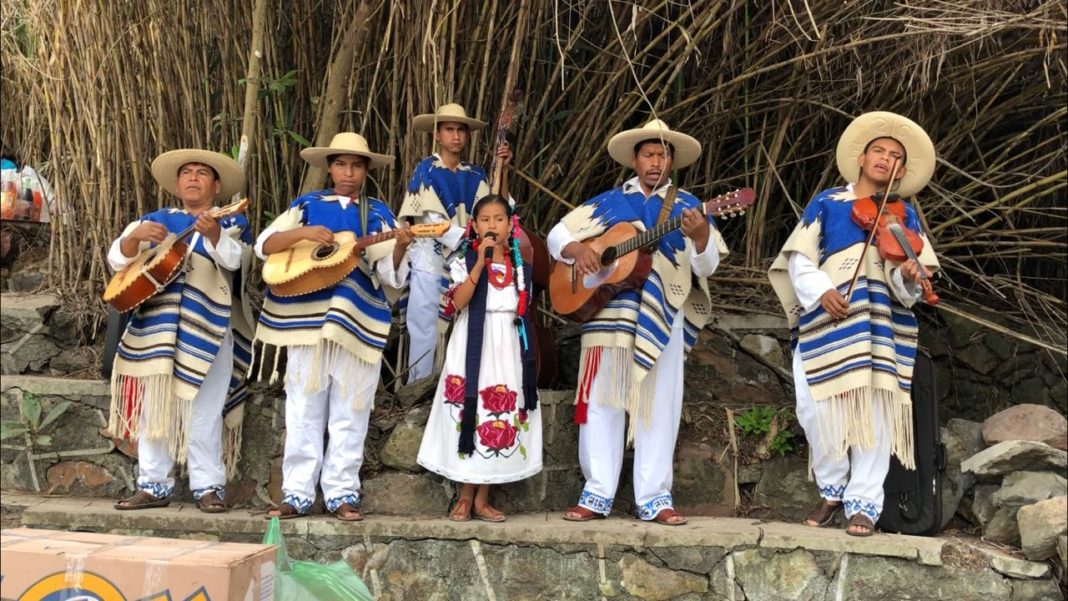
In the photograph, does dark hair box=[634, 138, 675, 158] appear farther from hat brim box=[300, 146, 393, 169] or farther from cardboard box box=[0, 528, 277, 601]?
cardboard box box=[0, 528, 277, 601]

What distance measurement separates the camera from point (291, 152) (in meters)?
5.11

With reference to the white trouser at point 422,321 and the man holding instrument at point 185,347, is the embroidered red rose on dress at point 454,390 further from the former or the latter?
the man holding instrument at point 185,347

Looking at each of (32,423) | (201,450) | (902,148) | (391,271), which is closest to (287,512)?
(201,450)

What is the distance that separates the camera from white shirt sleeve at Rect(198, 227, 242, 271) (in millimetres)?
4164

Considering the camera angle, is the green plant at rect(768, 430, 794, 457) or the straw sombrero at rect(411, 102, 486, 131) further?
the straw sombrero at rect(411, 102, 486, 131)

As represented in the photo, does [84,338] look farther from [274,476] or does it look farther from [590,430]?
[590,430]

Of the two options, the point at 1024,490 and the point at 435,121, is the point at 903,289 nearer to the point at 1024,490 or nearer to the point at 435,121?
the point at 1024,490

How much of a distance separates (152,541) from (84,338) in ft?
7.75

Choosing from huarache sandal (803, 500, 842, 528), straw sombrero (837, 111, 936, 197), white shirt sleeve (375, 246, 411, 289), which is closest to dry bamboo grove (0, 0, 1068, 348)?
straw sombrero (837, 111, 936, 197)

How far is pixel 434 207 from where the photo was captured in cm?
459

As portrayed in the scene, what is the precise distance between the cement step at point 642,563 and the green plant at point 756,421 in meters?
0.59

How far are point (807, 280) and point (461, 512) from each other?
155cm

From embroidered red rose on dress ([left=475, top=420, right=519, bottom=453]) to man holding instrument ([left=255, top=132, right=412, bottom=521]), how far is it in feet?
1.51

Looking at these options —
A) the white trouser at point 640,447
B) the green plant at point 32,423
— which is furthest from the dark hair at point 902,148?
the green plant at point 32,423
